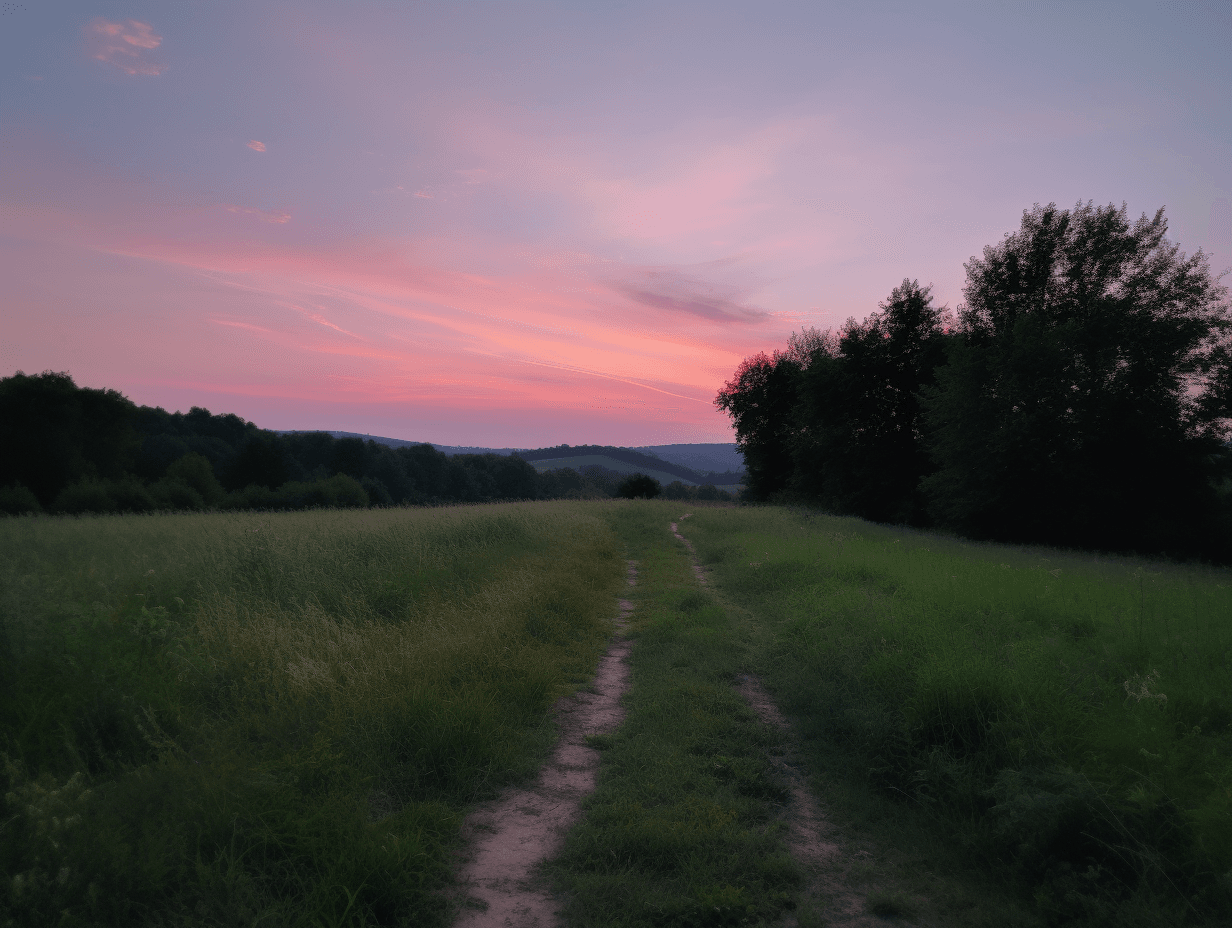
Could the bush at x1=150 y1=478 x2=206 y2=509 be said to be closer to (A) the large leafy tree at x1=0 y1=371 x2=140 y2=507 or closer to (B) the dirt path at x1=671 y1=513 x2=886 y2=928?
(A) the large leafy tree at x1=0 y1=371 x2=140 y2=507

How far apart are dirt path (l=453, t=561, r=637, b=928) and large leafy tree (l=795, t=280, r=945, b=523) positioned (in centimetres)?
3399

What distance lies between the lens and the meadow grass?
2.97 m

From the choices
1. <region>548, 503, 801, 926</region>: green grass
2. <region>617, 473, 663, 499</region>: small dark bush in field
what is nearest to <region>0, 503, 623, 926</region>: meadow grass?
<region>548, 503, 801, 926</region>: green grass

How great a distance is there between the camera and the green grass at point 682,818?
3.18m

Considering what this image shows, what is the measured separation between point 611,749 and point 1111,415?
27.1 metres

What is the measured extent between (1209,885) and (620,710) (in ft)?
14.5

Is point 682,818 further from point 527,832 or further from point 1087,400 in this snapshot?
point 1087,400

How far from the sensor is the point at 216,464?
1882 inches

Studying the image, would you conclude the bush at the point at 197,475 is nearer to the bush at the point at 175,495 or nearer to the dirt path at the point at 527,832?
the bush at the point at 175,495

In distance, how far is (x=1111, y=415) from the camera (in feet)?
75.2

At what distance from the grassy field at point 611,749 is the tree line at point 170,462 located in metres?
27.5

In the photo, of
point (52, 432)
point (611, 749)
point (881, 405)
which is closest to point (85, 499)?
point (52, 432)

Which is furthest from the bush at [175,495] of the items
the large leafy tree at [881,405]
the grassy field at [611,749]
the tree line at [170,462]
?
the large leafy tree at [881,405]

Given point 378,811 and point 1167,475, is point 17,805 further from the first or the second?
point 1167,475
